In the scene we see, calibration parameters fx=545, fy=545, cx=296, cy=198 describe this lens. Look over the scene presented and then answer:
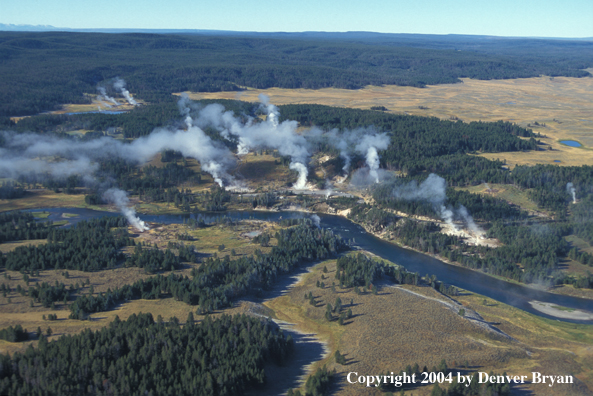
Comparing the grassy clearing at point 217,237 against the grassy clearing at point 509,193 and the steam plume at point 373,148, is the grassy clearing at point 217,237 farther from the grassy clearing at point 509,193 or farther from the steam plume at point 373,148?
the grassy clearing at point 509,193

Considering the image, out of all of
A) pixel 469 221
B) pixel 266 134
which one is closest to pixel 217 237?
pixel 469 221

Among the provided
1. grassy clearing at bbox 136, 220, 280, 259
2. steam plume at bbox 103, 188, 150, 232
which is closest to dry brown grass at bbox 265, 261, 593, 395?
grassy clearing at bbox 136, 220, 280, 259

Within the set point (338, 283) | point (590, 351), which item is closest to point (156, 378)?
point (338, 283)

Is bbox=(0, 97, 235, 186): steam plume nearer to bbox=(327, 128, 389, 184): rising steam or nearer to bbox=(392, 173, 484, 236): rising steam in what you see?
bbox=(327, 128, 389, 184): rising steam

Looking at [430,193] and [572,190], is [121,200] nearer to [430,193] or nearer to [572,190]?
[430,193]

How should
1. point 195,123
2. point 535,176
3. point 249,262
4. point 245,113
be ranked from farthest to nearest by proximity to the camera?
point 245,113 < point 195,123 < point 535,176 < point 249,262

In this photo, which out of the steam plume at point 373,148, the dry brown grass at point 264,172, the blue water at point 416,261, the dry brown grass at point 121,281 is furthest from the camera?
the dry brown grass at point 264,172

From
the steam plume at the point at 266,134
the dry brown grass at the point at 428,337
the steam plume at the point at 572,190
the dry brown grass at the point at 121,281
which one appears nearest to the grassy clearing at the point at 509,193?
the steam plume at the point at 572,190

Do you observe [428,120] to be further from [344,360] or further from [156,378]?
[156,378]
